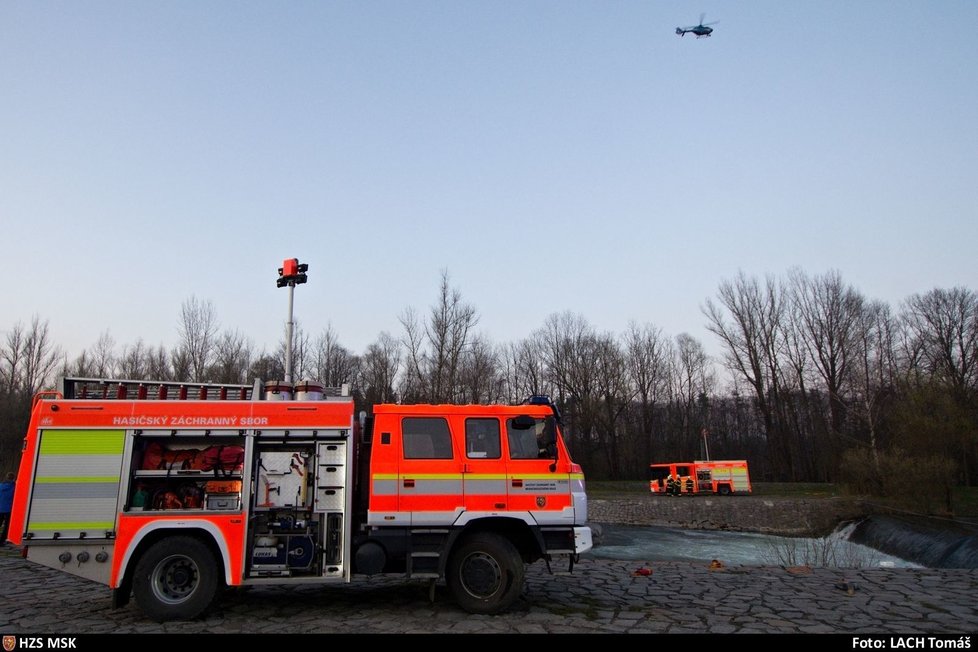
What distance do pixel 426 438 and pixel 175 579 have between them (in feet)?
12.4

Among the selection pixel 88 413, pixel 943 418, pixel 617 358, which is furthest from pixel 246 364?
pixel 943 418

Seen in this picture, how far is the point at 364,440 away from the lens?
865 cm

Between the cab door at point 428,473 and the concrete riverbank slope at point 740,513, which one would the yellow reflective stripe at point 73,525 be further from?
the concrete riverbank slope at point 740,513

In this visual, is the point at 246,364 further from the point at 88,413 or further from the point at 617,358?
the point at 88,413

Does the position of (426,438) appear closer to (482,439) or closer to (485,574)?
(482,439)

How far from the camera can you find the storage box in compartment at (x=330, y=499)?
7883 mm

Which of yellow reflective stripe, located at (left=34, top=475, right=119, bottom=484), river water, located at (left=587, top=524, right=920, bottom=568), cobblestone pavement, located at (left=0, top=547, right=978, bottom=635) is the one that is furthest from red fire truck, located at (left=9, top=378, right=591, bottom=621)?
river water, located at (left=587, top=524, right=920, bottom=568)

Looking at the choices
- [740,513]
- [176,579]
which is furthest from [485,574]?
[740,513]

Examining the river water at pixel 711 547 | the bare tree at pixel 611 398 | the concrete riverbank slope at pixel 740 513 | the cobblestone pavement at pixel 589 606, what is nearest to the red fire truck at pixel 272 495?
the cobblestone pavement at pixel 589 606

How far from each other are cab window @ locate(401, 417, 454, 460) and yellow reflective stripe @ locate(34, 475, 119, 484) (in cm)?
390

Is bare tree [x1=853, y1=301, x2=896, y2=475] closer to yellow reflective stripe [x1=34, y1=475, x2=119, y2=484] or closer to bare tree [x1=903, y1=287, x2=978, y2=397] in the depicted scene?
bare tree [x1=903, y1=287, x2=978, y2=397]

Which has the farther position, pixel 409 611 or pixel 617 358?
pixel 617 358

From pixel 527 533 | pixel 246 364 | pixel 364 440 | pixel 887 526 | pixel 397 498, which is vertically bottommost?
pixel 887 526

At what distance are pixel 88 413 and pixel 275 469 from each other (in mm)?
2643
